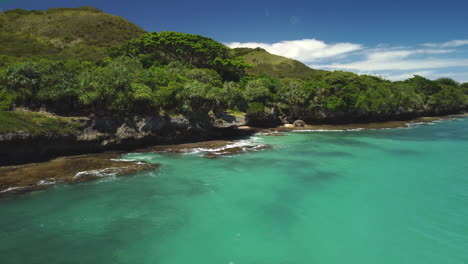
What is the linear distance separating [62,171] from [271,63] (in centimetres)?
13188

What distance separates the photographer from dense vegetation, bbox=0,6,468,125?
2661 cm

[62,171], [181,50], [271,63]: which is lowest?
[62,171]

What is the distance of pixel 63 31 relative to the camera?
332 ft

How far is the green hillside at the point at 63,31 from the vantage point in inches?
3120

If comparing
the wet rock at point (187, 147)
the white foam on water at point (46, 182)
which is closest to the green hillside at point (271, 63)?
the wet rock at point (187, 147)

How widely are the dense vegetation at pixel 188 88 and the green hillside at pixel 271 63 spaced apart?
5428cm

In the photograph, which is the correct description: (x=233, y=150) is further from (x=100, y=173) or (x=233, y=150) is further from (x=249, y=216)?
(x=249, y=216)

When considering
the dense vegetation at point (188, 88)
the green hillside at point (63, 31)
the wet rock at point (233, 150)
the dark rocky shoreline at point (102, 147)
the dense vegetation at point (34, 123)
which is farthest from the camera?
the green hillside at point (63, 31)

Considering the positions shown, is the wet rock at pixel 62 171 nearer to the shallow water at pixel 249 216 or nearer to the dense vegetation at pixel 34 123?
the shallow water at pixel 249 216

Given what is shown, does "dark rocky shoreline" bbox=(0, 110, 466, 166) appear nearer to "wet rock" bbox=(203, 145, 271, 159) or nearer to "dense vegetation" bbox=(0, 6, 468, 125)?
"dense vegetation" bbox=(0, 6, 468, 125)

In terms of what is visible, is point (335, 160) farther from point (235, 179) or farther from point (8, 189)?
point (8, 189)

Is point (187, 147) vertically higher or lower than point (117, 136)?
lower

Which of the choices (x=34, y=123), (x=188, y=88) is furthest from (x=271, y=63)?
(x=34, y=123)

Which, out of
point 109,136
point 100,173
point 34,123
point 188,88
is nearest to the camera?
point 100,173
